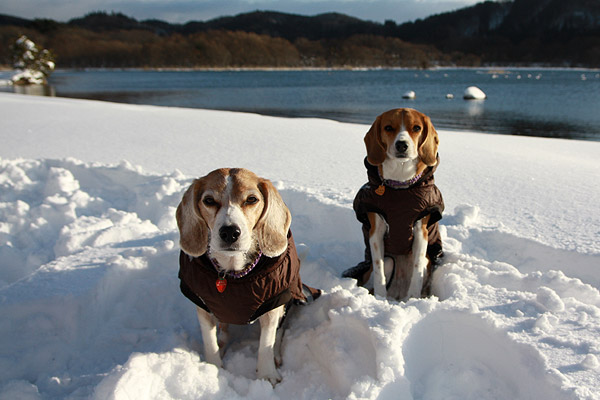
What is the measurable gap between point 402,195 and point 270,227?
140 cm

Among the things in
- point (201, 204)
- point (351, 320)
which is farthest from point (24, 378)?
point (351, 320)

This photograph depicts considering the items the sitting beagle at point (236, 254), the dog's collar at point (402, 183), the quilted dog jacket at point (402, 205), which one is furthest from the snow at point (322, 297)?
the dog's collar at point (402, 183)

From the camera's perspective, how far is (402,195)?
3.72m

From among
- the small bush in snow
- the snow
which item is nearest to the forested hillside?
the small bush in snow

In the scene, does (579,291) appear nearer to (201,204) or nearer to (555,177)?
(201,204)

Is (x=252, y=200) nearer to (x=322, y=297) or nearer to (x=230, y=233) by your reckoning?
(x=230, y=233)

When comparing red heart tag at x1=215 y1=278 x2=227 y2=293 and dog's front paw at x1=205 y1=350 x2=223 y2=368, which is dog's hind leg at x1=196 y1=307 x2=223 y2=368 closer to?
dog's front paw at x1=205 y1=350 x2=223 y2=368

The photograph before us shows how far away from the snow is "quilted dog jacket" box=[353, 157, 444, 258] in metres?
0.54

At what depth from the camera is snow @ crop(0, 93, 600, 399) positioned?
9.08 ft

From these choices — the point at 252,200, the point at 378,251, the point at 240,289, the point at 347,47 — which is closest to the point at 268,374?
the point at 240,289

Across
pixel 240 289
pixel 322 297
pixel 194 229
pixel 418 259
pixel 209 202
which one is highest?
pixel 209 202

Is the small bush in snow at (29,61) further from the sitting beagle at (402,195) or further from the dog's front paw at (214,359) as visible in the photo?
the dog's front paw at (214,359)

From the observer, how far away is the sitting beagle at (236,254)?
2.71 m

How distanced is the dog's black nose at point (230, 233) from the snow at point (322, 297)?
103 cm
